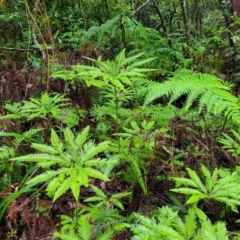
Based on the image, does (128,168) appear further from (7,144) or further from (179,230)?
(7,144)

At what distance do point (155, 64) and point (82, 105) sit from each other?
3.55 ft

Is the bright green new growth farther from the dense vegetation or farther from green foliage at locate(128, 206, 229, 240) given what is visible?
green foliage at locate(128, 206, 229, 240)

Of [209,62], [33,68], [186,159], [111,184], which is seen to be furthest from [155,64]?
[111,184]

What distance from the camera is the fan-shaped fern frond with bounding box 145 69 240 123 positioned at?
2.20 m

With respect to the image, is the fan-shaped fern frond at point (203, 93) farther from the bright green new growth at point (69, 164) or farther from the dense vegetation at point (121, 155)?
the bright green new growth at point (69, 164)

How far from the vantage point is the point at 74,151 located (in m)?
1.43

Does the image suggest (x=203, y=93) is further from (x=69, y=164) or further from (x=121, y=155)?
(x=69, y=164)

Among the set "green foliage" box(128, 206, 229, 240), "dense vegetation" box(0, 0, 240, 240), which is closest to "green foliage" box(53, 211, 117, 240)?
"dense vegetation" box(0, 0, 240, 240)

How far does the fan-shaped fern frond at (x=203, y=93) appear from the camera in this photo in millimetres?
2203

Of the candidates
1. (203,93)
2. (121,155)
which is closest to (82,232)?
(121,155)

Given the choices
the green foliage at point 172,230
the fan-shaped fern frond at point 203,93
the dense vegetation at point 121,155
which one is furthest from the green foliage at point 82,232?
the fan-shaped fern frond at point 203,93

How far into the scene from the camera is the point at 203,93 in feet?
7.77

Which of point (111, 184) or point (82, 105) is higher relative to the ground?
point (82, 105)

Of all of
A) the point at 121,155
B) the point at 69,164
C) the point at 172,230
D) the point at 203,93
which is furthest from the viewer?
the point at 203,93
